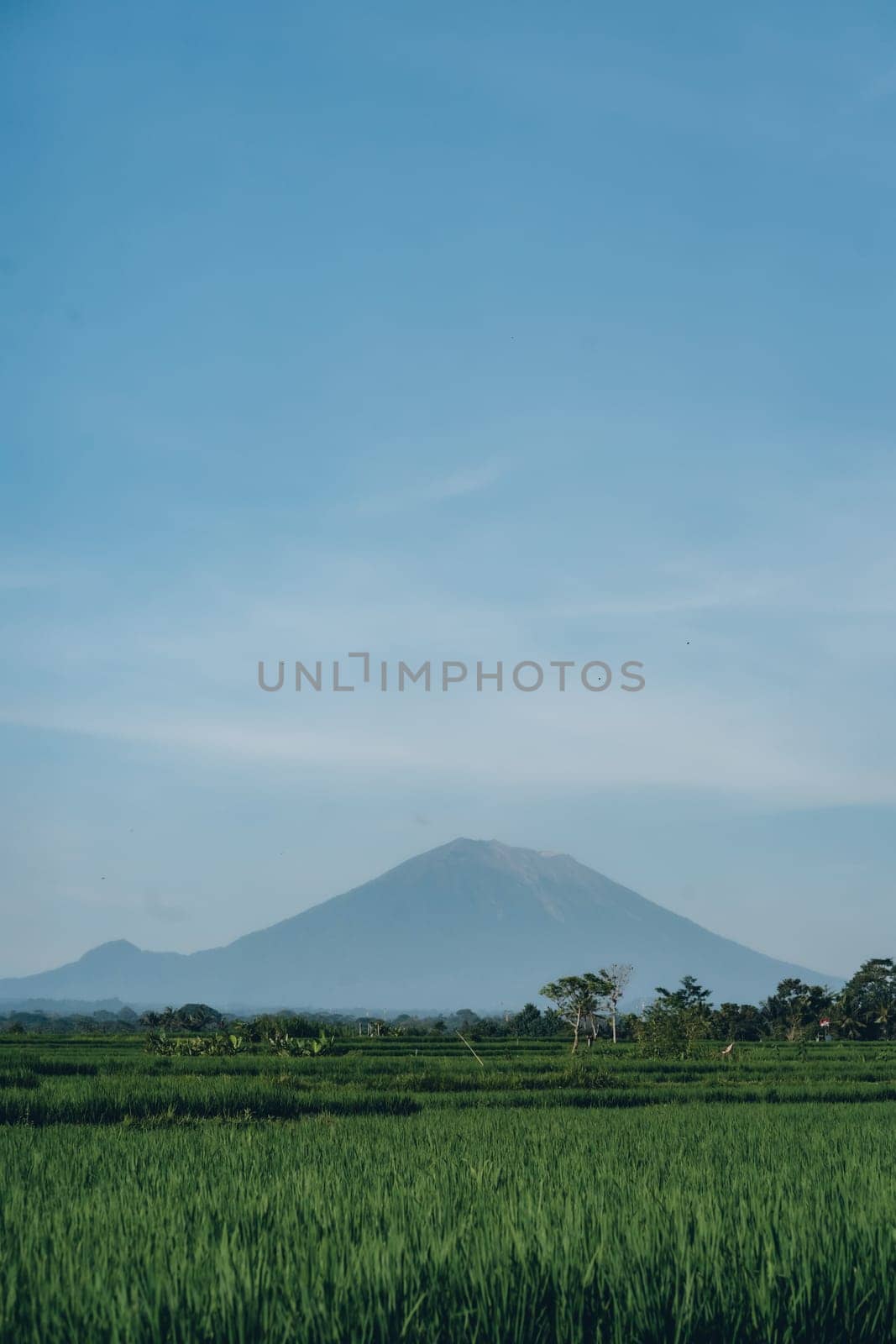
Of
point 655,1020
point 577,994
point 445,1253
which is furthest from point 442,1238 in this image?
point 655,1020

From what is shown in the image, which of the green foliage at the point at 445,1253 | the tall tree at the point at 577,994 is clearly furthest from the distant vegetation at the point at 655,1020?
the green foliage at the point at 445,1253

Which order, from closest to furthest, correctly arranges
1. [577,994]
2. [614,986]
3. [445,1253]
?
[445,1253], [577,994], [614,986]

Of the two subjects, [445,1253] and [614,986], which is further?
[614,986]

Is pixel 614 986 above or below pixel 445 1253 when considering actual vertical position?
below

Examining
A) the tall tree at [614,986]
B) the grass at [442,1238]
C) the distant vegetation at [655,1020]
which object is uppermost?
the grass at [442,1238]

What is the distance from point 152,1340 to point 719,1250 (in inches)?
89.8

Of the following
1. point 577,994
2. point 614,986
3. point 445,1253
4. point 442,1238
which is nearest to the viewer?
point 445,1253

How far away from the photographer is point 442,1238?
467 centimetres

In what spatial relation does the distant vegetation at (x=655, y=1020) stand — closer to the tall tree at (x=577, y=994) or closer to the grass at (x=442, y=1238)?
the tall tree at (x=577, y=994)

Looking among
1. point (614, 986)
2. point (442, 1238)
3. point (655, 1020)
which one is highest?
point (442, 1238)

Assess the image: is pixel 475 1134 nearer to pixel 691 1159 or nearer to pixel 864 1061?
pixel 691 1159

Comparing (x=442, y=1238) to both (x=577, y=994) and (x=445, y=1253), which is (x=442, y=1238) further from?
(x=577, y=994)

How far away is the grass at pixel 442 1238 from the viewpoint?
12.6ft

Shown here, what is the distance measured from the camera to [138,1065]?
23297 millimetres
